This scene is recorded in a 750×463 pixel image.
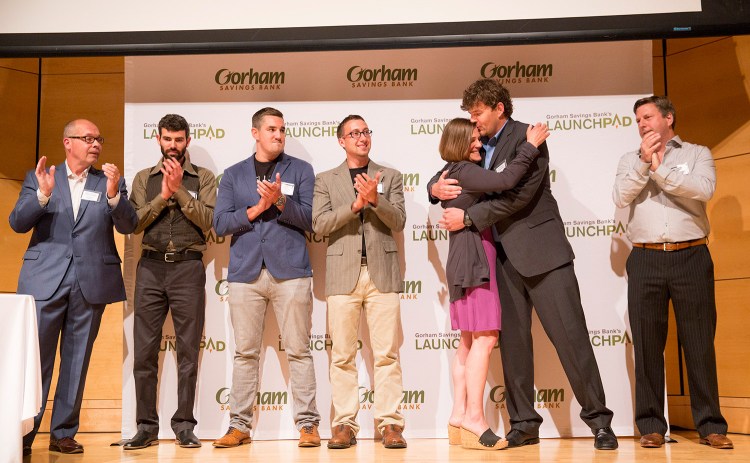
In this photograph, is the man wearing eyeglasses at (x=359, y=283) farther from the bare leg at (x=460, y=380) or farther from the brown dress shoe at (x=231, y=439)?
the brown dress shoe at (x=231, y=439)

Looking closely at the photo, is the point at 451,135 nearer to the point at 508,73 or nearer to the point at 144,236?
the point at 508,73

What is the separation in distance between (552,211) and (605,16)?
1.31m

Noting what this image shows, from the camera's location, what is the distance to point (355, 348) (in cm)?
461

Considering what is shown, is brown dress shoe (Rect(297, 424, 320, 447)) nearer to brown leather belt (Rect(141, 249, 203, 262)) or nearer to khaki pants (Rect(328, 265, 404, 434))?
khaki pants (Rect(328, 265, 404, 434))

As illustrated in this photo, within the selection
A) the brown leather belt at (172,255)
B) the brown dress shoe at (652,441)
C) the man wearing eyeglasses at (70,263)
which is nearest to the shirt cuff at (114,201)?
the man wearing eyeglasses at (70,263)

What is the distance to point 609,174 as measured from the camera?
496 centimetres

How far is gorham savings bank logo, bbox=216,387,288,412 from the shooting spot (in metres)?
4.91

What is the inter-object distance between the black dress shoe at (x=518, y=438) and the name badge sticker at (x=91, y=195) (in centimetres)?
289

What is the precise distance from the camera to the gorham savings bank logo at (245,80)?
5176 millimetres

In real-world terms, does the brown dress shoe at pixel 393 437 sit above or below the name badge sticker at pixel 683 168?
below

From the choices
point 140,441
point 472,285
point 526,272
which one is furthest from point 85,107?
point 526,272

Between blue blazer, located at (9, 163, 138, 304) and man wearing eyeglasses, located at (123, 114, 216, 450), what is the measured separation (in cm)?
18

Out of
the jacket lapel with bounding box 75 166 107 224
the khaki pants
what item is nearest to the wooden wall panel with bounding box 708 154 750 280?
the khaki pants

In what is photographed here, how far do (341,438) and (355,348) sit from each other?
21.5 inches
